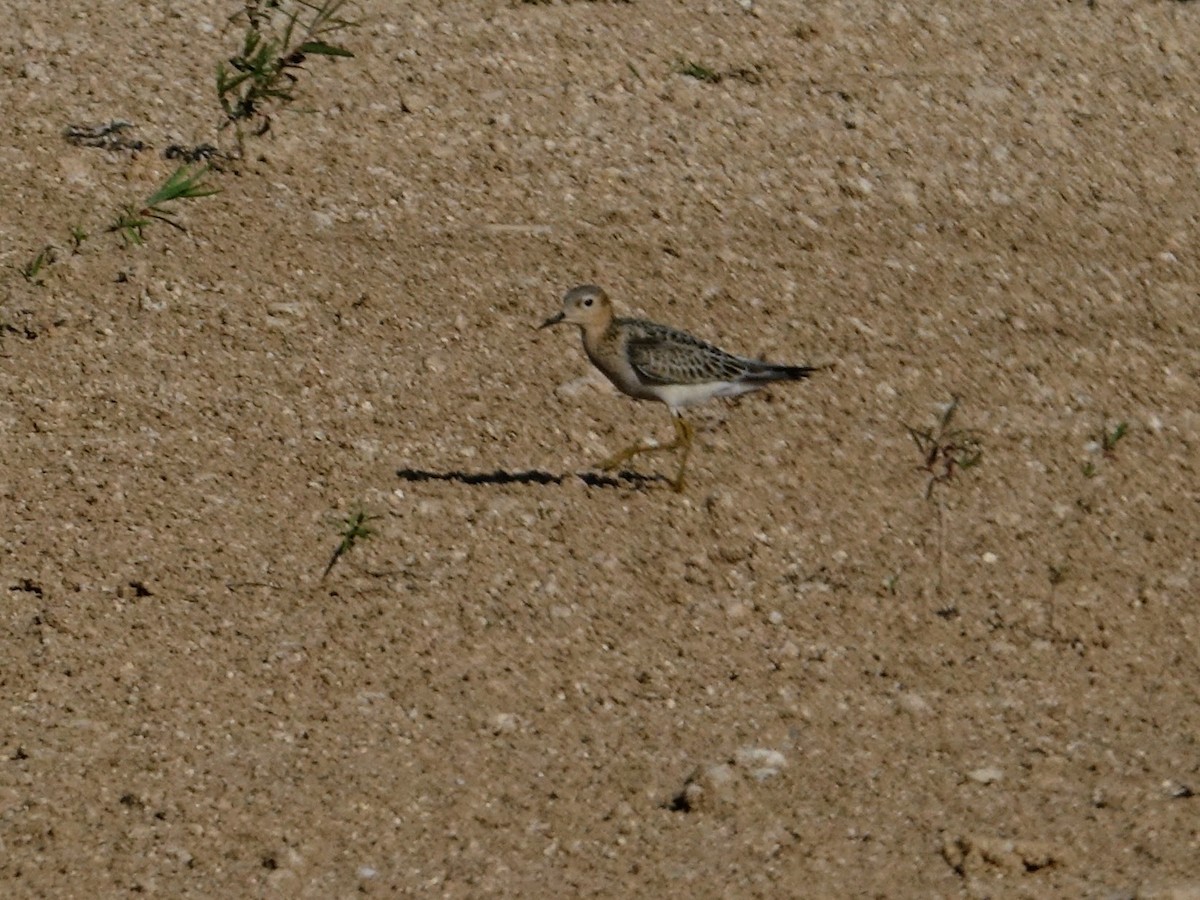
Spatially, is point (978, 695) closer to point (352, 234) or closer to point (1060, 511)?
point (1060, 511)

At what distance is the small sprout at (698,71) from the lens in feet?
34.3

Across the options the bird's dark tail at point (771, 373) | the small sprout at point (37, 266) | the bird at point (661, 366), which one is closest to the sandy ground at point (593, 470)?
the small sprout at point (37, 266)

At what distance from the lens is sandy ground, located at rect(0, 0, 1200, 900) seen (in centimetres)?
658

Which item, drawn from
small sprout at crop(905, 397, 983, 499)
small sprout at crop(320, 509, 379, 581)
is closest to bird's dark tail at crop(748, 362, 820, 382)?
small sprout at crop(905, 397, 983, 499)

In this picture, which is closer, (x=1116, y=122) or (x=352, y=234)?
(x=352, y=234)

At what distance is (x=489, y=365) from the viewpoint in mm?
8648

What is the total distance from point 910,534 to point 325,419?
2.31 m

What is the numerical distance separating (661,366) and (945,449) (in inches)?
46.2

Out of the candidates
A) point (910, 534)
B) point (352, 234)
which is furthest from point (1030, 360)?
point (352, 234)

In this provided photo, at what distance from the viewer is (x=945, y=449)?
27.3ft

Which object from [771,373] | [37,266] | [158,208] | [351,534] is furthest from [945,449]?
[37,266]

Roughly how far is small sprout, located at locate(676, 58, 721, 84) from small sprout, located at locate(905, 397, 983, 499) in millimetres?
2673

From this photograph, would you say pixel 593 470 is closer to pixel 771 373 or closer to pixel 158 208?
pixel 771 373

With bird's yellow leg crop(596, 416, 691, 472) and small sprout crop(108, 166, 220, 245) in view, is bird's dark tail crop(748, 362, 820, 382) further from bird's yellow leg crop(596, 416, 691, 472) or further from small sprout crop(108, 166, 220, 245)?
small sprout crop(108, 166, 220, 245)
